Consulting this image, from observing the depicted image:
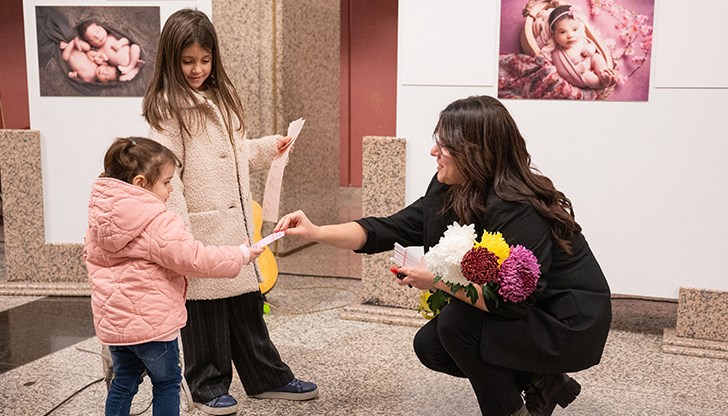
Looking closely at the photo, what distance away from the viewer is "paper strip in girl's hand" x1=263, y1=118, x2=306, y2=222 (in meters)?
2.92

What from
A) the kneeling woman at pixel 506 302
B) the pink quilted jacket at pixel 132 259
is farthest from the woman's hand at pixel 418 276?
the pink quilted jacket at pixel 132 259

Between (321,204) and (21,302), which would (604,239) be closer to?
(321,204)

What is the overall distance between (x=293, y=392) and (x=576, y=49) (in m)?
2.06

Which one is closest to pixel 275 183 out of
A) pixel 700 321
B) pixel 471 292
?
pixel 471 292

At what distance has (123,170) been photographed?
7.80 ft

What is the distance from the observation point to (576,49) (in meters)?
3.74

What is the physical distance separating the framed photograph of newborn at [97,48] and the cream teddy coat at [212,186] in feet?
5.64

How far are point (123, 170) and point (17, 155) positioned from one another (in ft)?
7.94

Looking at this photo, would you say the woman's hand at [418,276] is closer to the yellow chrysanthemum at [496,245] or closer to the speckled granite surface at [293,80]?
the yellow chrysanthemum at [496,245]

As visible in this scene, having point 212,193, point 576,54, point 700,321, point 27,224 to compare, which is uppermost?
point 576,54

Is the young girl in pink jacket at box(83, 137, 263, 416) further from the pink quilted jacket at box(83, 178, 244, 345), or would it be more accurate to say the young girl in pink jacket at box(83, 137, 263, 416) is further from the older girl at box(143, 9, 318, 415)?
the older girl at box(143, 9, 318, 415)

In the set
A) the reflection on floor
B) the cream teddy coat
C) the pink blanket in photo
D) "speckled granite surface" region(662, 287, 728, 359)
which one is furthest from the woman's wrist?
"speckled granite surface" region(662, 287, 728, 359)

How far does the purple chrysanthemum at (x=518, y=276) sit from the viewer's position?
2.31m

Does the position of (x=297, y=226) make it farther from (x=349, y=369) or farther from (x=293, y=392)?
(x=349, y=369)
